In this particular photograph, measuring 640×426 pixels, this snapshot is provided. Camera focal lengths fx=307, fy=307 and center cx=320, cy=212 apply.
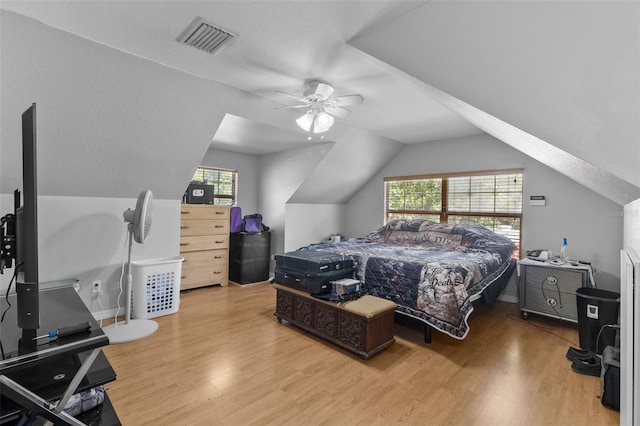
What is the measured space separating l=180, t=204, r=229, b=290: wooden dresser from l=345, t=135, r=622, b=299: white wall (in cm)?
334

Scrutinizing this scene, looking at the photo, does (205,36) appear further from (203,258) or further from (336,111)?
(203,258)

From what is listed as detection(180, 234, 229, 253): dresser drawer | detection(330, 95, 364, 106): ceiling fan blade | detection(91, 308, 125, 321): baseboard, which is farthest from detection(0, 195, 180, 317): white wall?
detection(330, 95, 364, 106): ceiling fan blade

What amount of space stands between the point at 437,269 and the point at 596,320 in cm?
139

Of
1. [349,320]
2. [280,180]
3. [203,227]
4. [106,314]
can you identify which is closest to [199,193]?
[203,227]

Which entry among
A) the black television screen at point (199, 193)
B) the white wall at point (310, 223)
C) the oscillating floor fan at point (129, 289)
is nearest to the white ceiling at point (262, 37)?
the oscillating floor fan at point (129, 289)

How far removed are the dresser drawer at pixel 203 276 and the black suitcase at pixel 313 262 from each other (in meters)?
1.81

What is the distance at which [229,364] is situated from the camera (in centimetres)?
248

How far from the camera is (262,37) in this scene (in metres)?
2.16

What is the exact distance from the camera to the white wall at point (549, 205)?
355 cm

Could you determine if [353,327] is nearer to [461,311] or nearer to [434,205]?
[461,311]

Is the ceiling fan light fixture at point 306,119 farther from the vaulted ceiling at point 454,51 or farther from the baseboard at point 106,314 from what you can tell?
the baseboard at point 106,314

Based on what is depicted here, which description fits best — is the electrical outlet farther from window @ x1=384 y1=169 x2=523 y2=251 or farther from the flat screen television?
window @ x1=384 y1=169 x2=523 y2=251

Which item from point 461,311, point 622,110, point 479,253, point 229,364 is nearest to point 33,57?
point 229,364

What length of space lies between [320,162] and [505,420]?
3.74 metres
